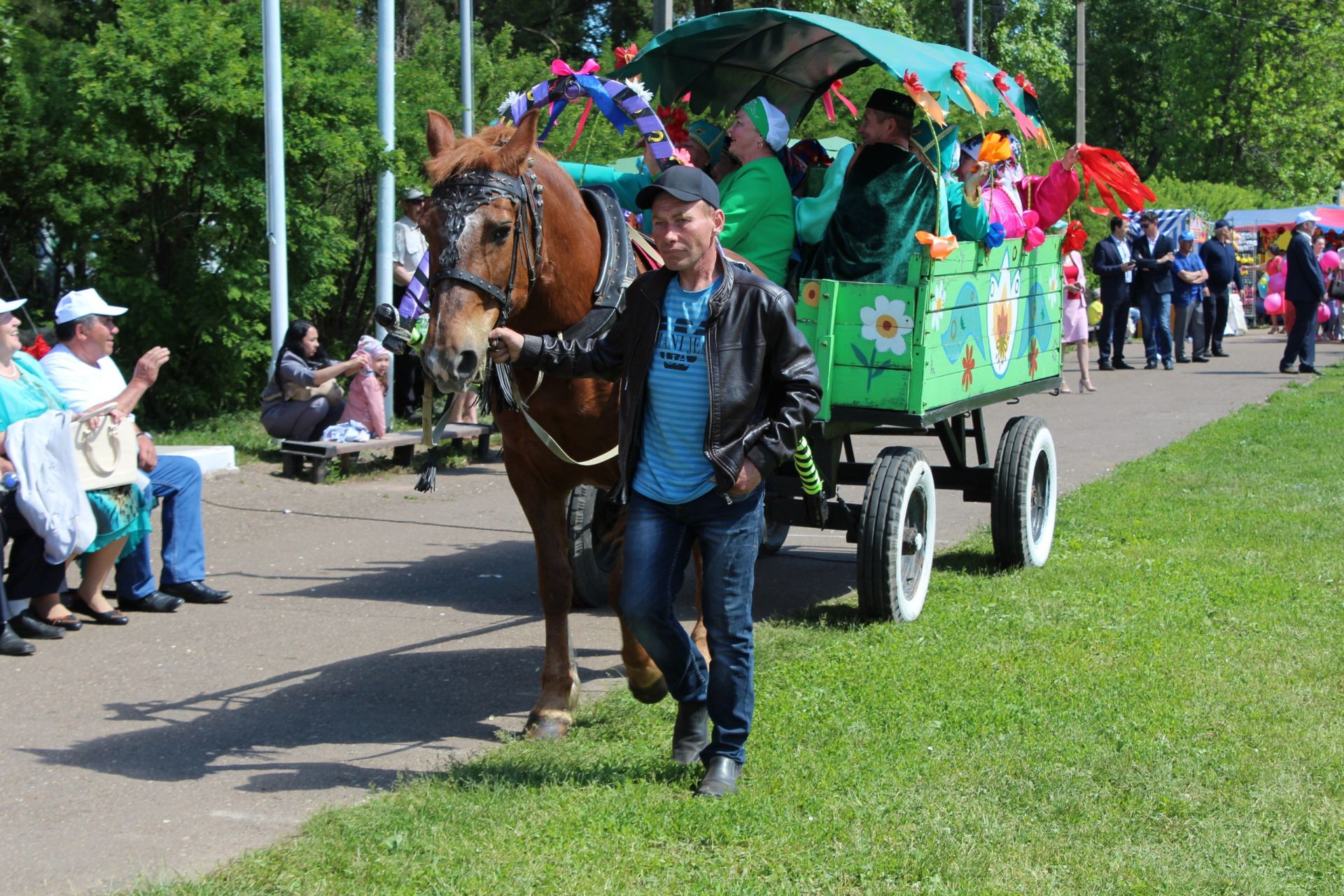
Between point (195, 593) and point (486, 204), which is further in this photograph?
point (195, 593)

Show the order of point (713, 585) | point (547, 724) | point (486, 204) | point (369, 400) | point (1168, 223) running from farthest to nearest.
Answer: point (1168, 223) < point (369, 400) < point (547, 724) < point (486, 204) < point (713, 585)

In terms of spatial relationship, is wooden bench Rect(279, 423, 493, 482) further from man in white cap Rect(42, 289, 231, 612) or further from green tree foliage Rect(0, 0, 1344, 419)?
man in white cap Rect(42, 289, 231, 612)

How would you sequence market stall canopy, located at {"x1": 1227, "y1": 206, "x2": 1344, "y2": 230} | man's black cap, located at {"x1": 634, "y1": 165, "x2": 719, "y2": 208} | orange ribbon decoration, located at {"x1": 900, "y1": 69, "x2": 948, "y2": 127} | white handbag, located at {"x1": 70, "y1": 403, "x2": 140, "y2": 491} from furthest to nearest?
market stall canopy, located at {"x1": 1227, "y1": 206, "x2": 1344, "y2": 230}, white handbag, located at {"x1": 70, "y1": 403, "x2": 140, "y2": 491}, orange ribbon decoration, located at {"x1": 900, "y1": 69, "x2": 948, "y2": 127}, man's black cap, located at {"x1": 634, "y1": 165, "x2": 719, "y2": 208}

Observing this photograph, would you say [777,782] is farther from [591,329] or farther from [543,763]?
[591,329]

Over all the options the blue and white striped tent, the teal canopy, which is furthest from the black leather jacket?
the blue and white striped tent

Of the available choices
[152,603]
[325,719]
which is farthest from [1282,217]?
[325,719]

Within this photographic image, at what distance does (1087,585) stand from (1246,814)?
3127mm

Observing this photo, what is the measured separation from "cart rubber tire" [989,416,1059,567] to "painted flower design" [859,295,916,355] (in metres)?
1.53

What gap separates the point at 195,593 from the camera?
7.43 meters

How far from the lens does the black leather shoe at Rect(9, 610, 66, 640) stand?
670 cm

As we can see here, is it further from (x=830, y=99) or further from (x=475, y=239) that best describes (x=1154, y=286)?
(x=475, y=239)

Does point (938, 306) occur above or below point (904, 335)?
above

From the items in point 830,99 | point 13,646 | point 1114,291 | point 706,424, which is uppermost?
point 830,99

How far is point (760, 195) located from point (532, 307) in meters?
1.83
